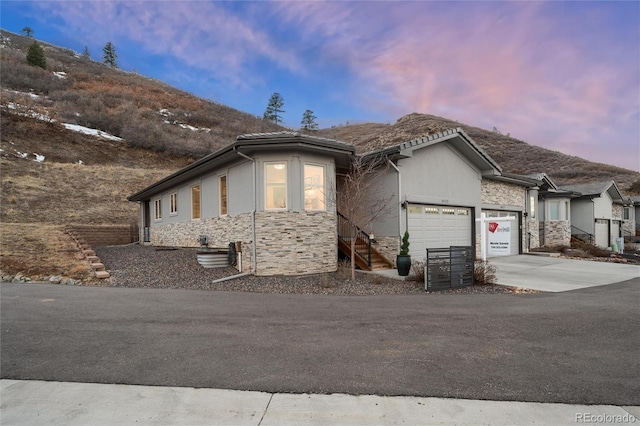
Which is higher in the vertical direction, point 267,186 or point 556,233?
point 267,186

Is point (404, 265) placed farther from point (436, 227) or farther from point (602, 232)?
point (602, 232)

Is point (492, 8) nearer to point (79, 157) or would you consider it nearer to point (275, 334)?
point (275, 334)

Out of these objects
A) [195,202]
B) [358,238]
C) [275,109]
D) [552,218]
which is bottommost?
[358,238]

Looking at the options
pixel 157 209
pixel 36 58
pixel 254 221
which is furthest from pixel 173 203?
pixel 36 58

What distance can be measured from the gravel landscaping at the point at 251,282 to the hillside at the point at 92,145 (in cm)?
169

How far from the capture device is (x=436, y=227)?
15.0 metres

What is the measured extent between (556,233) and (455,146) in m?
12.9

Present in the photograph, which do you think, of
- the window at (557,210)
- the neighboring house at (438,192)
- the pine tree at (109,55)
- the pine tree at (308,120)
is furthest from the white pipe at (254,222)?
the pine tree at (109,55)

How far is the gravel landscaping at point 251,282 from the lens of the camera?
30.5 feet

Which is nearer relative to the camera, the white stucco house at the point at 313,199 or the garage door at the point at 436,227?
the white stucco house at the point at 313,199

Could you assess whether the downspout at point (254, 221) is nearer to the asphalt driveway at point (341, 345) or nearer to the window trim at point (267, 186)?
the window trim at point (267, 186)

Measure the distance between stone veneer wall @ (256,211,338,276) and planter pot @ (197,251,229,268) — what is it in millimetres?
2241

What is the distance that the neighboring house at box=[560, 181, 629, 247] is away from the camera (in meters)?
25.6

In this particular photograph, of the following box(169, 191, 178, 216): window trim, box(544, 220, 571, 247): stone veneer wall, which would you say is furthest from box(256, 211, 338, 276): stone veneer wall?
box(544, 220, 571, 247): stone veneer wall
